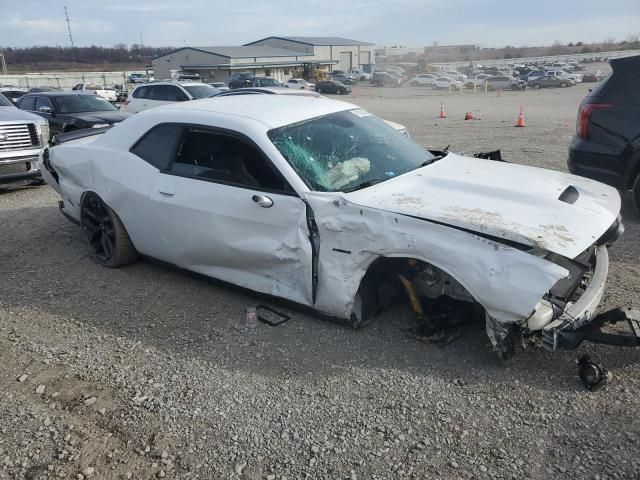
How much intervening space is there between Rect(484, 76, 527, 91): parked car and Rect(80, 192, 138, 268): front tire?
43.0 metres

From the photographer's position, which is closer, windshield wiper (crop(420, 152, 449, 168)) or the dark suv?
windshield wiper (crop(420, 152, 449, 168))

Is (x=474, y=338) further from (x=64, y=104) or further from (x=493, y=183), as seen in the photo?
(x=64, y=104)

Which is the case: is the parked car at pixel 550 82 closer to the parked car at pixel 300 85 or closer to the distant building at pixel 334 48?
the parked car at pixel 300 85

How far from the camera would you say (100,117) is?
34.9 ft

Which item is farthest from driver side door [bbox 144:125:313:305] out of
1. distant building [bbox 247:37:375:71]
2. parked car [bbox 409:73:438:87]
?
distant building [bbox 247:37:375:71]

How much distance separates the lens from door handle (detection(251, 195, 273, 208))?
3.62 m

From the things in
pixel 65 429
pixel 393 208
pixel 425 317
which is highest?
pixel 393 208

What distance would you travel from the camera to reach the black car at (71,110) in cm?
1047

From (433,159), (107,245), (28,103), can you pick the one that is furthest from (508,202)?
(28,103)

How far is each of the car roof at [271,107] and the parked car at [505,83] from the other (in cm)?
4242

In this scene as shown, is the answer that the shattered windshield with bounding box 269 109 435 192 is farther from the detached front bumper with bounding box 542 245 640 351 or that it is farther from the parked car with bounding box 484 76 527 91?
the parked car with bounding box 484 76 527 91

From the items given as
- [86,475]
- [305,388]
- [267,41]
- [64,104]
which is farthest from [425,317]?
[267,41]

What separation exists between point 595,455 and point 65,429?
2689mm

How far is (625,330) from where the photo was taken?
3.52 meters
